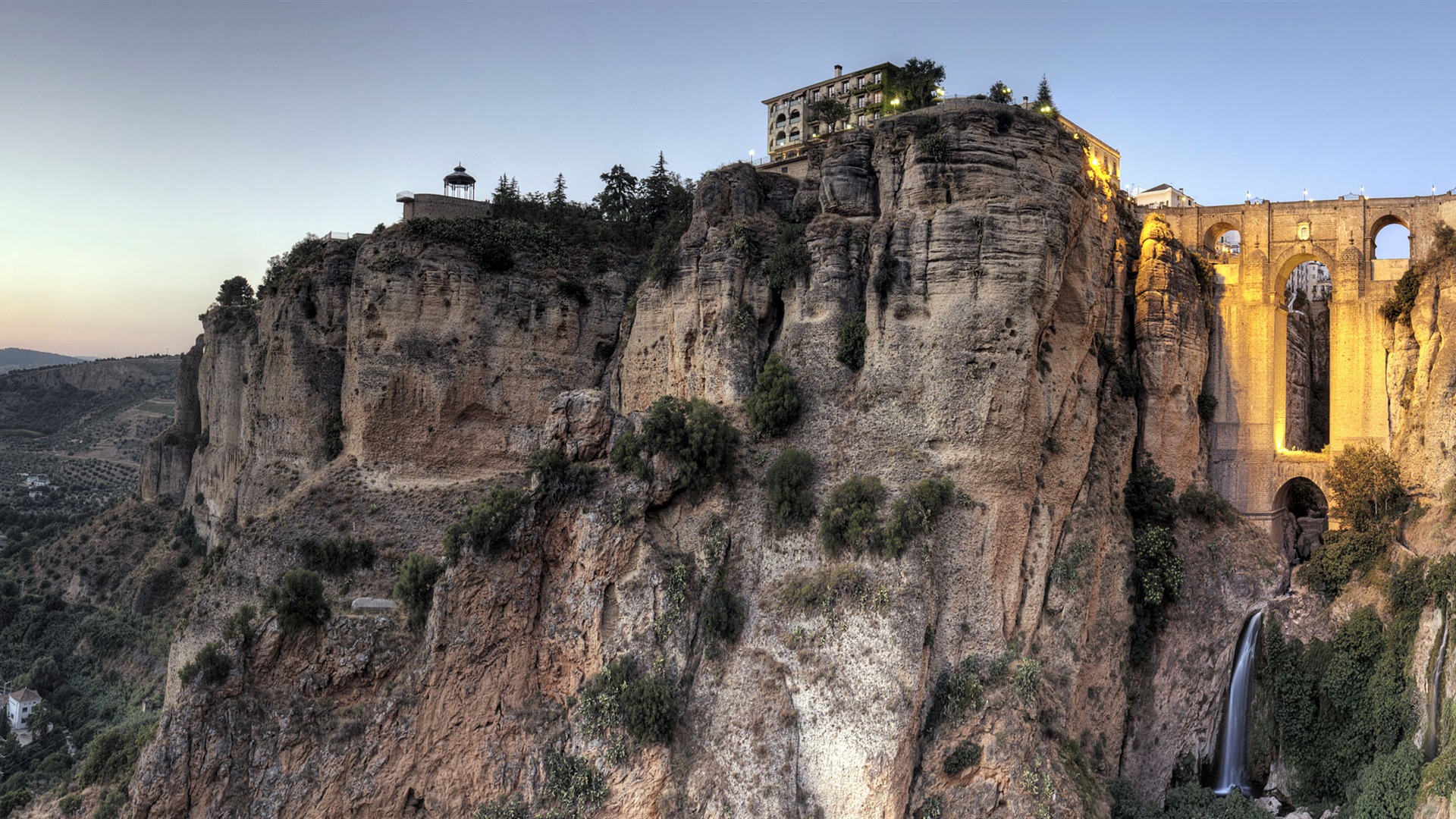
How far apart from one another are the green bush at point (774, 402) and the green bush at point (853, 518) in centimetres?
340

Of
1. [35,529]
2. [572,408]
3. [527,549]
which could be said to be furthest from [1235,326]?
[35,529]

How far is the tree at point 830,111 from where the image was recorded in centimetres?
5188

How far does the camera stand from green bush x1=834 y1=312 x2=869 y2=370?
31.8 metres

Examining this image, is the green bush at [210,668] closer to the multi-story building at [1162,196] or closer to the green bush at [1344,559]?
the green bush at [1344,559]

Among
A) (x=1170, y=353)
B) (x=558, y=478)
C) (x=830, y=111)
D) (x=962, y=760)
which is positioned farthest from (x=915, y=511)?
(x=830, y=111)

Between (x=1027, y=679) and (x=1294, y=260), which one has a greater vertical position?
(x=1294, y=260)

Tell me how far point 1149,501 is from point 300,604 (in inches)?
1221

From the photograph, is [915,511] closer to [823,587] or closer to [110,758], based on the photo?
[823,587]

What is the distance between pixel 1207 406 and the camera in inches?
1570

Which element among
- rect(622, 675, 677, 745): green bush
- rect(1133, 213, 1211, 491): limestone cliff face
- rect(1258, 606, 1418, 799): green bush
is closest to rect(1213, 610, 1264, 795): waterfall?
rect(1258, 606, 1418, 799): green bush

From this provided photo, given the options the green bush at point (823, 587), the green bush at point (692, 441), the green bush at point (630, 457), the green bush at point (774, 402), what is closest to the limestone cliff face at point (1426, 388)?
the green bush at point (823, 587)

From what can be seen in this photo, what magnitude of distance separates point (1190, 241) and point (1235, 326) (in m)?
4.86

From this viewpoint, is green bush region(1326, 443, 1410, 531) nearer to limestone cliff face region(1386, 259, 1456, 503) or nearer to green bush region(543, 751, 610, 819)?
limestone cliff face region(1386, 259, 1456, 503)

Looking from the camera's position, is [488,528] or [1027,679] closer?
[1027,679]
